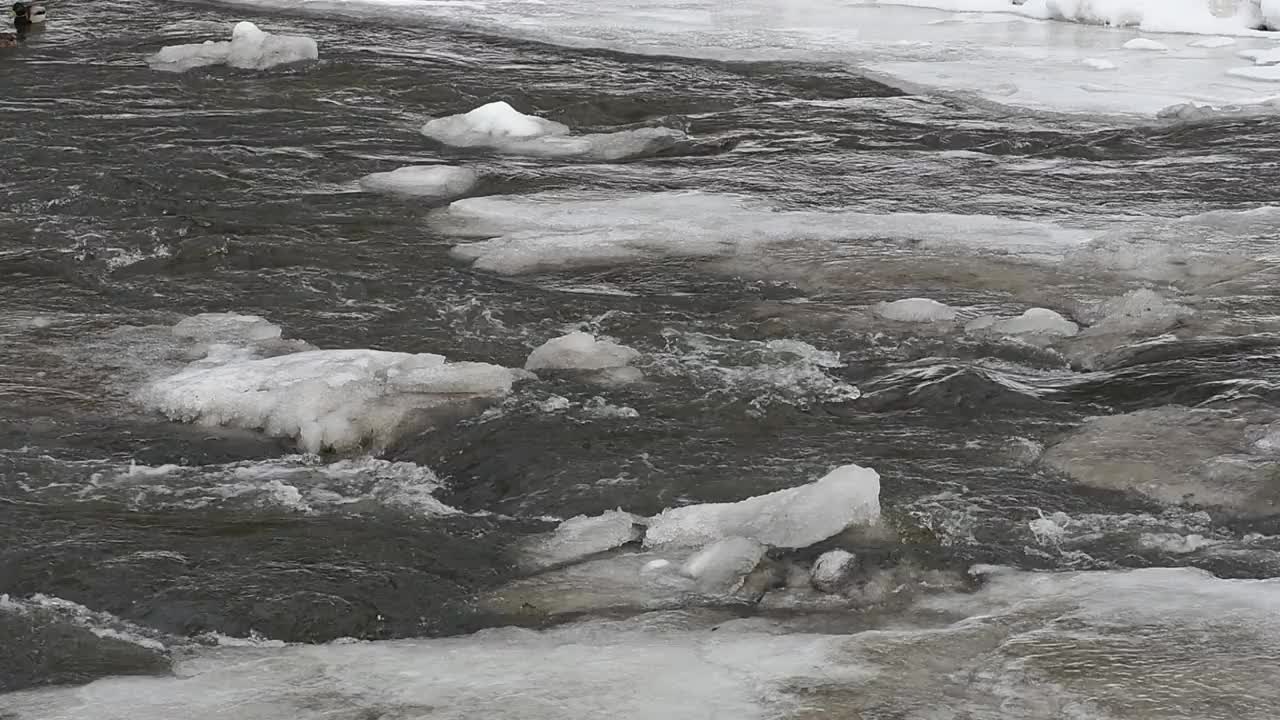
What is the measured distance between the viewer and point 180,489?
504cm

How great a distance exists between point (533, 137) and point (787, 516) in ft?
18.3

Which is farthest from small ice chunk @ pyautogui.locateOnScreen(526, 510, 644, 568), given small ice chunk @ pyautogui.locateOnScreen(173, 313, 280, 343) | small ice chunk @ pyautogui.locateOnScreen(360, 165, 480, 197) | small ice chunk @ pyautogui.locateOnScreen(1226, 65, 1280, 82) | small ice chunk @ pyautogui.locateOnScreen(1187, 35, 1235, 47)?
small ice chunk @ pyautogui.locateOnScreen(1187, 35, 1235, 47)

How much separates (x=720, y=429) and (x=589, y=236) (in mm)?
2445

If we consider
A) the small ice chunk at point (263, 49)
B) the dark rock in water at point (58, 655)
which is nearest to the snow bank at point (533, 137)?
the small ice chunk at point (263, 49)

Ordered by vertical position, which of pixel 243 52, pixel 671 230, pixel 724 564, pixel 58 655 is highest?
pixel 243 52

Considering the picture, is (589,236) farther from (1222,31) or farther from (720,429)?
(1222,31)

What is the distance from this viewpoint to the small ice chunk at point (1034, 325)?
247 inches

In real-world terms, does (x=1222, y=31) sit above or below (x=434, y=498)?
above

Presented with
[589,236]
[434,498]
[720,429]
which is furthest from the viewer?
[589,236]

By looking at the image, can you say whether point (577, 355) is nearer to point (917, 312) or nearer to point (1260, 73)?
point (917, 312)

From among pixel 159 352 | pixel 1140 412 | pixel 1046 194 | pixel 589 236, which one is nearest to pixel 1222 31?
pixel 1046 194

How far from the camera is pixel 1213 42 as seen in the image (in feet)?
41.4

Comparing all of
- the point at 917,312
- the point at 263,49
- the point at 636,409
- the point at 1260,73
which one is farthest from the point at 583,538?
the point at 1260,73

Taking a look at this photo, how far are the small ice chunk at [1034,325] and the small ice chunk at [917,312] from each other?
0.13 m
